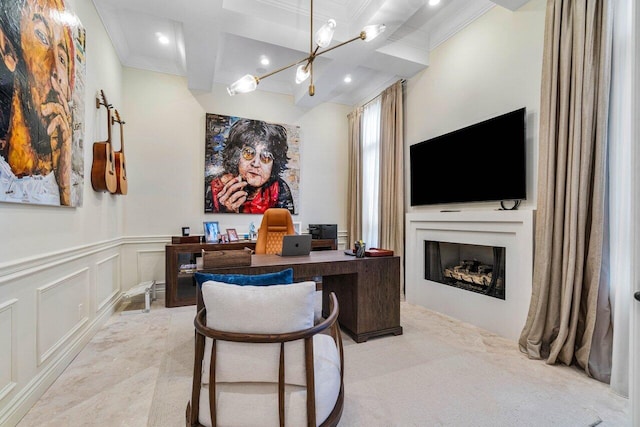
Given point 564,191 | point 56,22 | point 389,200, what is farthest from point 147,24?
point 564,191

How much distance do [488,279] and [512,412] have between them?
145 centimetres

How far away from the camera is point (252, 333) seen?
1.14 m

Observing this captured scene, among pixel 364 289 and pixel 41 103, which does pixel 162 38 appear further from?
pixel 364 289

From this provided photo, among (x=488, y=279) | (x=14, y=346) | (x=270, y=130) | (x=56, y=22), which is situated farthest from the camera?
(x=270, y=130)

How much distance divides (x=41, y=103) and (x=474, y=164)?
349 cm

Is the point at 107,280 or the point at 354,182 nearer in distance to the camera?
the point at 107,280

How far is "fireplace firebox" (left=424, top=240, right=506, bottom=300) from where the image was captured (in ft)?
8.97

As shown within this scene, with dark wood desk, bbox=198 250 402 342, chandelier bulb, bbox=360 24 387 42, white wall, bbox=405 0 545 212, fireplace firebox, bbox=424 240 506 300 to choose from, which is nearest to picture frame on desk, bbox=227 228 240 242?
dark wood desk, bbox=198 250 402 342

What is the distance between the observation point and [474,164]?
116 inches

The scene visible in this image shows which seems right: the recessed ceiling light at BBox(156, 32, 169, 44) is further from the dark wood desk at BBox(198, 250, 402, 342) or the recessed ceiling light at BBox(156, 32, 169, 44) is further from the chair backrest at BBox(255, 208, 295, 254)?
the dark wood desk at BBox(198, 250, 402, 342)

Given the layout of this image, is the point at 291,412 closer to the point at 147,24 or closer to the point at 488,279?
the point at 488,279

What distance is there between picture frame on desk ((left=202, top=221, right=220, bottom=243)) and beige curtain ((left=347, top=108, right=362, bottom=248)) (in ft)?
7.24

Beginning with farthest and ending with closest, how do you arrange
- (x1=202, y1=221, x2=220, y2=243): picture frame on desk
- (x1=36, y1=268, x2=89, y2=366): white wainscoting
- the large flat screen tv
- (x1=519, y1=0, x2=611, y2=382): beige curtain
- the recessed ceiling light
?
(x1=202, y1=221, x2=220, y2=243): picture frame on desk, the recessed ceiling light, the large flat screen tv, (x1=519, y1=0, x2=611, y2=382): beige curtain, (x1=36, y1=268, x2=89, y2=366): white wainscoting

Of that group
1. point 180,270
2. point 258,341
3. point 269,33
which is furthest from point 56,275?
point 269,33
